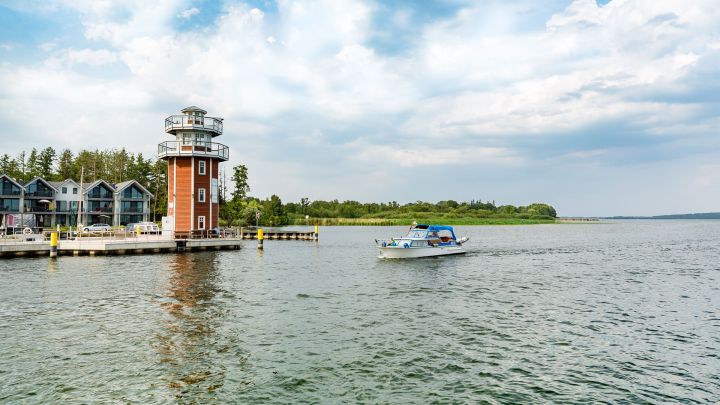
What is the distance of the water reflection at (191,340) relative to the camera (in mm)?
14031

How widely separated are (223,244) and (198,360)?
1746 inches

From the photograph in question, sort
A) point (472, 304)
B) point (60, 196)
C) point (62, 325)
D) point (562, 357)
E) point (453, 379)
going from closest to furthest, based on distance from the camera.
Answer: point (453, 379), point (562, 357), point (62, 325), point (472, 304), point (60, 196)

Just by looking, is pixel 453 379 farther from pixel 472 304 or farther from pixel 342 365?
pixel 472 304

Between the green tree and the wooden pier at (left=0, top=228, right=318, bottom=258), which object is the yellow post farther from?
the green tree

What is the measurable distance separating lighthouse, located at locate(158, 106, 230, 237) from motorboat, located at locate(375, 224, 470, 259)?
2333cm

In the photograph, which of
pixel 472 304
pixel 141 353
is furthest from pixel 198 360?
pixel 472 304

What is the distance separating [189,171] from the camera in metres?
57.3

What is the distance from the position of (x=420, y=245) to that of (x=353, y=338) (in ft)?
112

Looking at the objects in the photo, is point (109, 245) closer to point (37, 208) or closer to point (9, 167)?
point (37, 208)

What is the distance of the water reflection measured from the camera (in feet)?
46.0

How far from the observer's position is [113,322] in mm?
21359

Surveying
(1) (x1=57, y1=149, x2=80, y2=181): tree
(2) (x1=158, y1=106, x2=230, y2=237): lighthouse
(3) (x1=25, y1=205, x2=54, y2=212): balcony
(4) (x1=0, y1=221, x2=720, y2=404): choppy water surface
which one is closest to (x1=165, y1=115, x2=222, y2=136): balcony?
(2) (x1=158, y1=106, x2=230, y2=237): lighthouse

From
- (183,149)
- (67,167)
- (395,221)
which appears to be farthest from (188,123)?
(395,221)

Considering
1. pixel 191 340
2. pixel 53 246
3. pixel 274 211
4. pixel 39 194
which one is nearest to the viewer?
pixel 191 340
